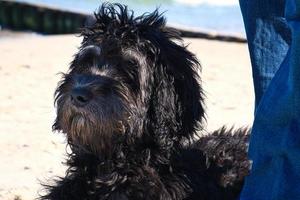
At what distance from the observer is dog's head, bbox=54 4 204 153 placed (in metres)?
4.00

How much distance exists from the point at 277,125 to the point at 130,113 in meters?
0.73

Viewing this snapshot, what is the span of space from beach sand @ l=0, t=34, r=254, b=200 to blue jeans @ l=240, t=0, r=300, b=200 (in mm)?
1960

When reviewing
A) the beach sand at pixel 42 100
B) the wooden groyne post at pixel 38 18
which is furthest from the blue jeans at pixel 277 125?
the wooden groyne post at pixel 38 18

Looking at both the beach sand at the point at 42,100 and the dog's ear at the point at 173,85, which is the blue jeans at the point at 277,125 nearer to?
the dog's ear at the point at 173,85

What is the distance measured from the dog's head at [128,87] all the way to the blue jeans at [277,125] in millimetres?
409

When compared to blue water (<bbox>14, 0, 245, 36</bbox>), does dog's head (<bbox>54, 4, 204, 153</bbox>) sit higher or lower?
higher

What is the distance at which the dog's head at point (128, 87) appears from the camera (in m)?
4.00

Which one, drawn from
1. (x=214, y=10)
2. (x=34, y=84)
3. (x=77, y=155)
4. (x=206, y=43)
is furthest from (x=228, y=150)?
(x=214, y=10)

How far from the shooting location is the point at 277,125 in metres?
4.01

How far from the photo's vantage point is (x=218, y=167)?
15.5ft

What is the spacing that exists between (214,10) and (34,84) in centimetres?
1645

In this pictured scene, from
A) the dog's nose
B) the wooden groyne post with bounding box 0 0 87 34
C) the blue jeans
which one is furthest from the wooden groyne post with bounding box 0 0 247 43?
the dog's nose

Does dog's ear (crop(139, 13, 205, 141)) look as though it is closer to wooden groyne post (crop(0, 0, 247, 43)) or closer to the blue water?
wooden groyne post (crop(0, 0, 247, 43))

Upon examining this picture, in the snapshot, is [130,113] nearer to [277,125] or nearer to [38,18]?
[277,125]
